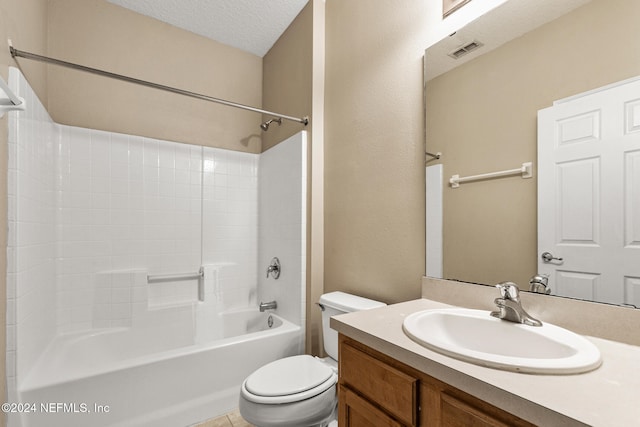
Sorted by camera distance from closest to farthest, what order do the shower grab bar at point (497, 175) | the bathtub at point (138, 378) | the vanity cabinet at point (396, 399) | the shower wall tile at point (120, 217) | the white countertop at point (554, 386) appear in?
the white countertop at point (554, 386) < the vanity cabinet at point (396, 399) < the shower grab bar at point (497, 175) < the bathtub at point (138, 378) < the shower wall tile at point (120, 217)

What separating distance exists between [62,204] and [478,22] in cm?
259

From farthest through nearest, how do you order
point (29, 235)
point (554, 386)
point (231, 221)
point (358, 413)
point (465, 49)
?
point (231, 221), point (29, 235), point (465, 49), point (358, 413), point (554, 386)

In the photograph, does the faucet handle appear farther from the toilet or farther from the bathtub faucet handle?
the bathtub faucet handle

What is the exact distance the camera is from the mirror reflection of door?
121 cm

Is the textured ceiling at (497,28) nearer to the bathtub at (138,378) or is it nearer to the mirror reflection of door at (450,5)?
the mirror reflection of door at (450,5)

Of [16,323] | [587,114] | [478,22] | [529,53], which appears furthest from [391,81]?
[16,323]

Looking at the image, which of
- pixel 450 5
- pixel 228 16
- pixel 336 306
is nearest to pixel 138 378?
pixel 336 306

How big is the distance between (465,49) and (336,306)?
135 cm

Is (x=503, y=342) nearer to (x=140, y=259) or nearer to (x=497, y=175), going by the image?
(x=497, y=175)

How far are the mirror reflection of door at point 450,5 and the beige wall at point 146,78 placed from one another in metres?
1.90

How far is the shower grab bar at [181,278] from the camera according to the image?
2.22m

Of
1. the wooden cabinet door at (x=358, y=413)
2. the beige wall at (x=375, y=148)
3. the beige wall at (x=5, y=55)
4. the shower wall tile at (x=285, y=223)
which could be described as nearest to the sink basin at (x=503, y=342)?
the wooden cabinet door at (x=358, y=413)

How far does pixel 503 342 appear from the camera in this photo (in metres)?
0.90

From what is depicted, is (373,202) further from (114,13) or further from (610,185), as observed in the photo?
(114,13)
